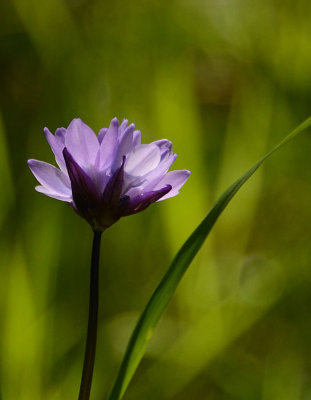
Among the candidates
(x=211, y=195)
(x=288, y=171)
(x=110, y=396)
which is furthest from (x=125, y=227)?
(x=110, y=396)

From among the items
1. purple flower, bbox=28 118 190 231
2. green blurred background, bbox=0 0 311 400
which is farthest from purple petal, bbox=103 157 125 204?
green blurred background, bbox=0 0 311 400

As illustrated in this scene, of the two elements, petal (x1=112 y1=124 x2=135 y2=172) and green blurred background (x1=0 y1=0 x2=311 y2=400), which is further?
green blurred background (x1=0 y1=0 x2=311 y2=400)

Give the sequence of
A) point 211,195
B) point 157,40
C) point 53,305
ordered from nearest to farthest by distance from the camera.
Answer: point 53,305 < point 211,195 < point 157,40

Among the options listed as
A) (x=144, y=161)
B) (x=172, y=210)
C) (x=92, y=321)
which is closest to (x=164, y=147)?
(x=144, y=161)

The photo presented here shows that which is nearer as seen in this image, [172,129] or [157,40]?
[172,129]

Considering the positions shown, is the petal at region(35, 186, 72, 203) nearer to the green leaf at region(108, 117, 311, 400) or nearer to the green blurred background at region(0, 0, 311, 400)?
the green leaf at region(108, 117, 311, 400)

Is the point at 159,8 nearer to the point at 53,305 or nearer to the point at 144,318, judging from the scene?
the point at 53,305
